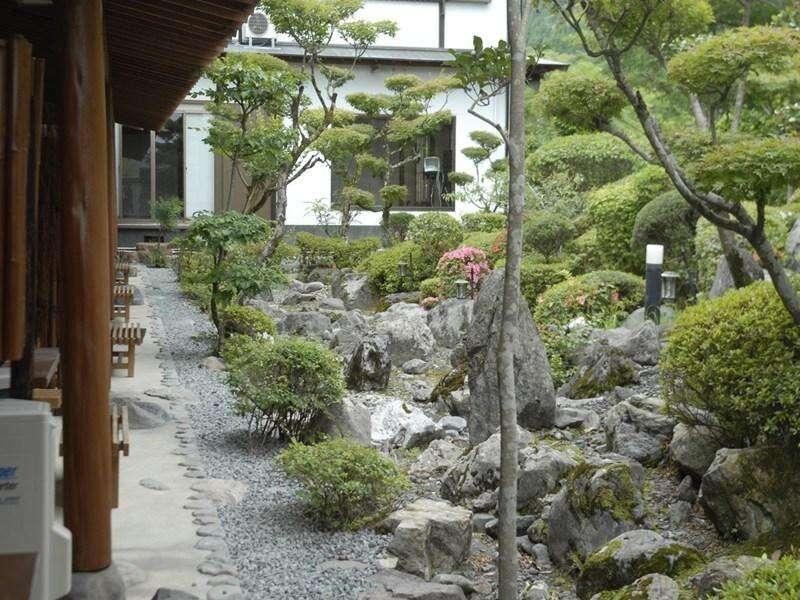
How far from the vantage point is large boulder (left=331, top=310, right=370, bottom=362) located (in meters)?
13.9

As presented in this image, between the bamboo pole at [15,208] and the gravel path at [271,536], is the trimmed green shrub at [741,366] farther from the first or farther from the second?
the bamboo pole at [15,208]

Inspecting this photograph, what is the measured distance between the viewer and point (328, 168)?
2511 cm

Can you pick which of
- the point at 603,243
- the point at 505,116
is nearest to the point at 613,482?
the point at 603,243

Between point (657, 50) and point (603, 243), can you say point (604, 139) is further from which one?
point (657, 50)

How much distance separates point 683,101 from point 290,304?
11936 millimetres

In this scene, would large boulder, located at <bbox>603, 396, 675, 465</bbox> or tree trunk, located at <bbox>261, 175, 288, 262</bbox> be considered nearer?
large boulder, located at <bbox>603, 396, 675, 465</bbox>

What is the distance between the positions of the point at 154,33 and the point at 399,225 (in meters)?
16.3

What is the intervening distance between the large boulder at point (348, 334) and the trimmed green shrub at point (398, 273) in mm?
3294

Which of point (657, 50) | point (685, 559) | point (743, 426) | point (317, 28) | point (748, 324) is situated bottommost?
point (685, 559)

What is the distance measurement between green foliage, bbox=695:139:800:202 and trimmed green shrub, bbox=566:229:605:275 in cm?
927

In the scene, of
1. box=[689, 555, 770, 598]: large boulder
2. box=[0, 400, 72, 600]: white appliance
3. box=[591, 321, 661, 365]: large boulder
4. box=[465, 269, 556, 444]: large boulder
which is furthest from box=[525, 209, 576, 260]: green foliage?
box=[0, 400, 72, 600]: white appliance

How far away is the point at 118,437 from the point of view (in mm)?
6531

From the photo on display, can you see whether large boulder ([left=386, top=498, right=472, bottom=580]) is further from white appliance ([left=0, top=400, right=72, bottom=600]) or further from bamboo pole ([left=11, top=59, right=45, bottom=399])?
white appliance ([left=0, top=400, right=72, bottom=600])

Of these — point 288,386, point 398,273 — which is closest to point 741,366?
point 288,386
